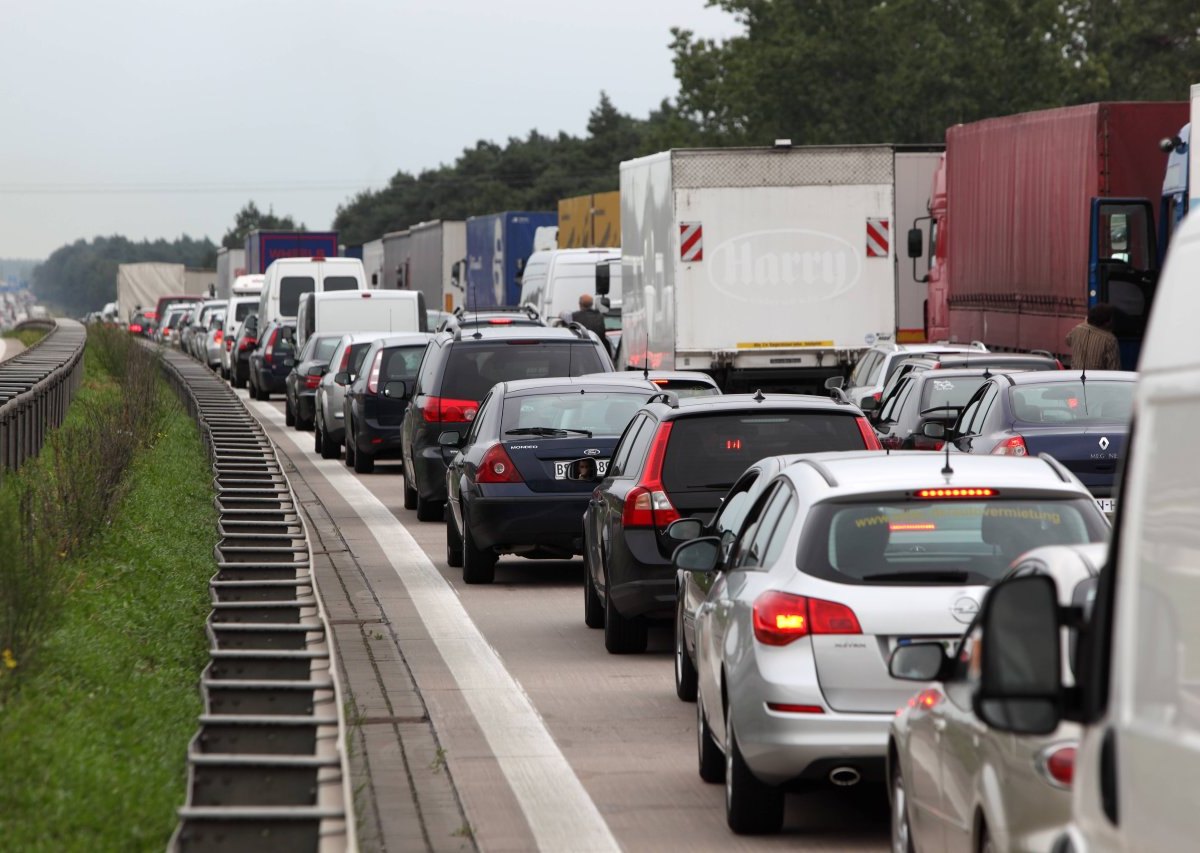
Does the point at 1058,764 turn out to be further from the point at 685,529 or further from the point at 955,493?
the point at 685,529

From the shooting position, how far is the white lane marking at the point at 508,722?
8.15 metres

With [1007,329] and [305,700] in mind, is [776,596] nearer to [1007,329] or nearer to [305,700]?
[305,700]

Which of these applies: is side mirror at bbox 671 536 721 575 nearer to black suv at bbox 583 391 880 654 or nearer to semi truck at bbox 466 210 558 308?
black suv at bbox 583 391 880 654

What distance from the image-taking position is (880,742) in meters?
7.63

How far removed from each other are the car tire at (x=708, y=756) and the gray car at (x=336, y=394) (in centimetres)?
1928

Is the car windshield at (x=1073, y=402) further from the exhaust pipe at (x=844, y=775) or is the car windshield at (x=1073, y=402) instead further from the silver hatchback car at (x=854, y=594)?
the exhaust pipe at (x=844, y=775)

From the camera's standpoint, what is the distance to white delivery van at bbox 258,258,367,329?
49.4 metres

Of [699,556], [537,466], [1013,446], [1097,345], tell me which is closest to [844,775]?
[699,556]

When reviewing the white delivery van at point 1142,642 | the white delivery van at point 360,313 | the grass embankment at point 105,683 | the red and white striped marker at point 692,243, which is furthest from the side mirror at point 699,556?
the white delivery van at point 360,313

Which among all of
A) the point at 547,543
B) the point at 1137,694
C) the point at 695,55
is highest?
the point at 695,55

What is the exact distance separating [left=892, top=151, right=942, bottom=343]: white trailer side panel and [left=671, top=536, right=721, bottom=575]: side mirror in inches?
1058

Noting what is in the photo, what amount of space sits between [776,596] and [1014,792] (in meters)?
2.80

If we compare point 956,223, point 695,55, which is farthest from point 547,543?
point 695,55

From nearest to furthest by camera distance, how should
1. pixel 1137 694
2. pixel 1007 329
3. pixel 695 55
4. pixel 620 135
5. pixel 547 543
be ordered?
pixel 1137 694 < pixel 547 543 < pixel 1007 329 < pixel 695 55 < pixel 620 135
